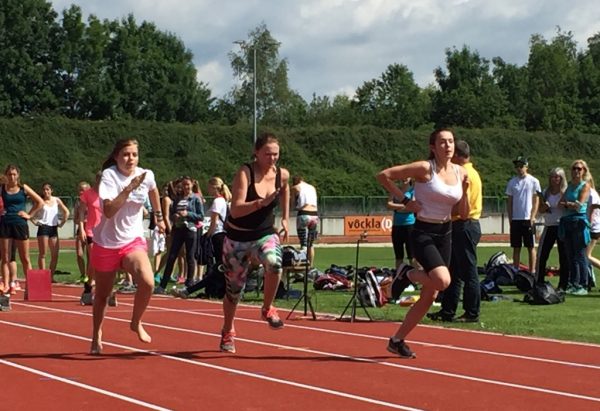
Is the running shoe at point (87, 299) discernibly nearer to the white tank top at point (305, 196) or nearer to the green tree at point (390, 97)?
the white tank top at point (305, 196)

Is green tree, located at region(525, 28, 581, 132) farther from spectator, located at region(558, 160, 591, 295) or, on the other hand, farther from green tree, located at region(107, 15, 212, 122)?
spectator, located at region(558, 160, 591, 295)

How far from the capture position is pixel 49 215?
21172mm

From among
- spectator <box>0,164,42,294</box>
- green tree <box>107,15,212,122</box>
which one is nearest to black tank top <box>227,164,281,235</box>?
spectator <box>0,164,42,294</box>

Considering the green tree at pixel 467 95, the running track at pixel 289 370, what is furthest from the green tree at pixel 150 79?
the running track at pixel 289 370

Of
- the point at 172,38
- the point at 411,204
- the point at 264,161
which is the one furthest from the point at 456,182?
the point at 172,38

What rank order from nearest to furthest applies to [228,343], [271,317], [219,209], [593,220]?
[228,343] < [271,317] < [593,220] < [219,209]

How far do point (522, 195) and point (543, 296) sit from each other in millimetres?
3926

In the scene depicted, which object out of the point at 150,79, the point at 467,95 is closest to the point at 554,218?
the point at 150,79

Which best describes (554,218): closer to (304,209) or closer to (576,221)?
(576,221)

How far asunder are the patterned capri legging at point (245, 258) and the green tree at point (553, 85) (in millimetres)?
95770

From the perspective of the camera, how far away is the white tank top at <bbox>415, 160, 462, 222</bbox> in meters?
10.2

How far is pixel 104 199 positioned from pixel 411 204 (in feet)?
8.22

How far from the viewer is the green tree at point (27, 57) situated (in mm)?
86125

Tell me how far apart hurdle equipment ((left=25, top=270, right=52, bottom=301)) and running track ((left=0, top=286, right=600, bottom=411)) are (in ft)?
11.6
